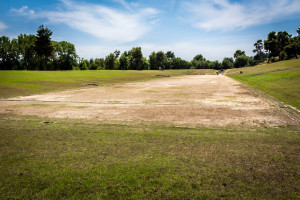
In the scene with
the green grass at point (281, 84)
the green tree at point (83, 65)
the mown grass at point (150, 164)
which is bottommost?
the mown grass at point (150, 164)

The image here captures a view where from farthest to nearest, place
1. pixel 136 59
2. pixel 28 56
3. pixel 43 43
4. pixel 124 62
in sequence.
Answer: pixel 136 59
pixel 124 62
pixel 28 56
pixel 43 43

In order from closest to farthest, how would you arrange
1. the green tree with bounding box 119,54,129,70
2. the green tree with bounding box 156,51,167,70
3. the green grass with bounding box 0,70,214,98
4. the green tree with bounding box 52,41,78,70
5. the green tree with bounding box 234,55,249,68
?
the green grass with bounding box 0,70,214,98 < the green tree with bounding box 52,41,78,70 < the green tree with bounding box 119,54,129,70 < the green tree with bounding box 234,55,249,68 < the green tree with bounding box 156,51,167,70

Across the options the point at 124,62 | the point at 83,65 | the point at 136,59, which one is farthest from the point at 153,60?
the point at 83,65

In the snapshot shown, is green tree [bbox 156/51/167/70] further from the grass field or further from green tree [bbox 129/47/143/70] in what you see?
the grass field

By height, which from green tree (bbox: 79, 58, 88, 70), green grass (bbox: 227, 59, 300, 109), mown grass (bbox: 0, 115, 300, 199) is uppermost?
green tree (bbox: 79, 58, 88, 70)

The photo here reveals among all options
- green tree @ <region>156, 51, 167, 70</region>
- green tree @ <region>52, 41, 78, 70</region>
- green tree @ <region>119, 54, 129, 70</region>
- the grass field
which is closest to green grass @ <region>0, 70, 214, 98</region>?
the grass field

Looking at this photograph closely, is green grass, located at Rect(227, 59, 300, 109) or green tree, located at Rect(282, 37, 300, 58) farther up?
green tree, located at Rect(282, 37, 300, 58)

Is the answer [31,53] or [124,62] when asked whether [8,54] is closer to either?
[31,53]

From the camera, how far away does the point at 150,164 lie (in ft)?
13.3

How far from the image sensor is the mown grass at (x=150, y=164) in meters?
3.20

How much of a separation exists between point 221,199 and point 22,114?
994cm

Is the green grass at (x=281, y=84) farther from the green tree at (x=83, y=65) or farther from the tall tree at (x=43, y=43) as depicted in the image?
the green tree at (x=83, y=65)

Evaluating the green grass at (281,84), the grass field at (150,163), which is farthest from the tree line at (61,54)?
the grass field at (150,163)

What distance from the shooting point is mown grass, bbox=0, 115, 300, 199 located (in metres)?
3.20
